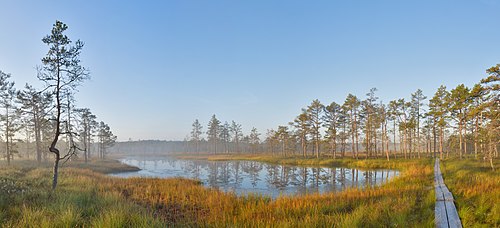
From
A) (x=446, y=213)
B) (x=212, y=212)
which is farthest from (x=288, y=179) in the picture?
(x=446, y=213)

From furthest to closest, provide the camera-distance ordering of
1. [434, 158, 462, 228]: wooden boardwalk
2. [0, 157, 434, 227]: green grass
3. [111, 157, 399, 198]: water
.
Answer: [111, 157, 399, 198]: water → [434, 158, 462, 228]: wooden boardwalk → [0, 157, 434, 227]: green grass

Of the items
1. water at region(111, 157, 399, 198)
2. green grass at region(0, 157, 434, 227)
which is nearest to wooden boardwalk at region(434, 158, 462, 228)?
green grass at region(0, 157, 434, 227)

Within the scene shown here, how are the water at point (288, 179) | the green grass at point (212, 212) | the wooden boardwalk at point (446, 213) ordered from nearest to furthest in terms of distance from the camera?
the green grass at point (212, 212)
the wooden boardwalk at point (446, 213)
the water at point (288, 179)

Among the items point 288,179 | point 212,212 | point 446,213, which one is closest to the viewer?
point 446,213

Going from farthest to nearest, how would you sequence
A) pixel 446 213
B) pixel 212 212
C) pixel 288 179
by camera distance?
pixel 288 179 → pixel 212 212 → pixel 446 213

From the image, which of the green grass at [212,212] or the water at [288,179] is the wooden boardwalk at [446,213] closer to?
the green grass at [212,212]

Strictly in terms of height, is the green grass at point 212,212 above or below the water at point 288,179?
above

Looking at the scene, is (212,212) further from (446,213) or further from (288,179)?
(288,179)

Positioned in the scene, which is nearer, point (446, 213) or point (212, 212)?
point (446, 213)

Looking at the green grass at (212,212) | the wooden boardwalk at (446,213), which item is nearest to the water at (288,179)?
the green grass at (212,212)

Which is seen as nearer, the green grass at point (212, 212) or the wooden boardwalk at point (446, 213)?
the green grass at point (212, 212)

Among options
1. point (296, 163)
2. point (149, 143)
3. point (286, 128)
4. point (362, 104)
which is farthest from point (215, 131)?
point (149, 143)

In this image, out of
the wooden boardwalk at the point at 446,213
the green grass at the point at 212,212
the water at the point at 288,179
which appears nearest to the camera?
the green grass at the point at 212,212

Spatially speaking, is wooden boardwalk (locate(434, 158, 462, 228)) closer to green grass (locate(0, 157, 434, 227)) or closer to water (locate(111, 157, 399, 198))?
green grass (locate(0, 157, 434, 227))
